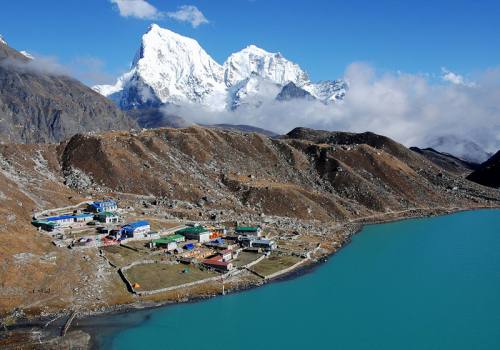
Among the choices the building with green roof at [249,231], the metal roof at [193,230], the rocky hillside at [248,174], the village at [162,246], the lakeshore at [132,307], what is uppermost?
the rocky hillside at [248,174]

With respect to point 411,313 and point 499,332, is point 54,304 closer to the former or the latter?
point 411,313

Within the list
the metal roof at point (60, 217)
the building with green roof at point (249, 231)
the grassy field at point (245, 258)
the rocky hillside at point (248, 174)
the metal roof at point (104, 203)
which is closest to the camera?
the grassy field at point (245, 258)

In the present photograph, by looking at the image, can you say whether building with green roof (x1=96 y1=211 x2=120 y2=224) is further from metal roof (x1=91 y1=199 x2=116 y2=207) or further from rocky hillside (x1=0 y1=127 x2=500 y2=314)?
rocky hillside (x1=0 y1=127 x2=500 y2=314)

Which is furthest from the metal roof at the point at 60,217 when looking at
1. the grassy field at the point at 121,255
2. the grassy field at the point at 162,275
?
the grassy field at the point at 162,275

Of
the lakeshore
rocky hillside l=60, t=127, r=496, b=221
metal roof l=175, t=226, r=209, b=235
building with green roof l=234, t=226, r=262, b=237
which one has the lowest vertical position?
the lakeshore

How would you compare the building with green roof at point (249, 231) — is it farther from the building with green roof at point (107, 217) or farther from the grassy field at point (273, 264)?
the building with green roof at point (107, 217)

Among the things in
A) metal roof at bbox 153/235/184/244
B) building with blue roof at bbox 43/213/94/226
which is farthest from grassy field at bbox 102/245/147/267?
building with blue roof at bbox 43/213/94/226

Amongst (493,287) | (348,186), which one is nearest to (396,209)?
(348,186)
